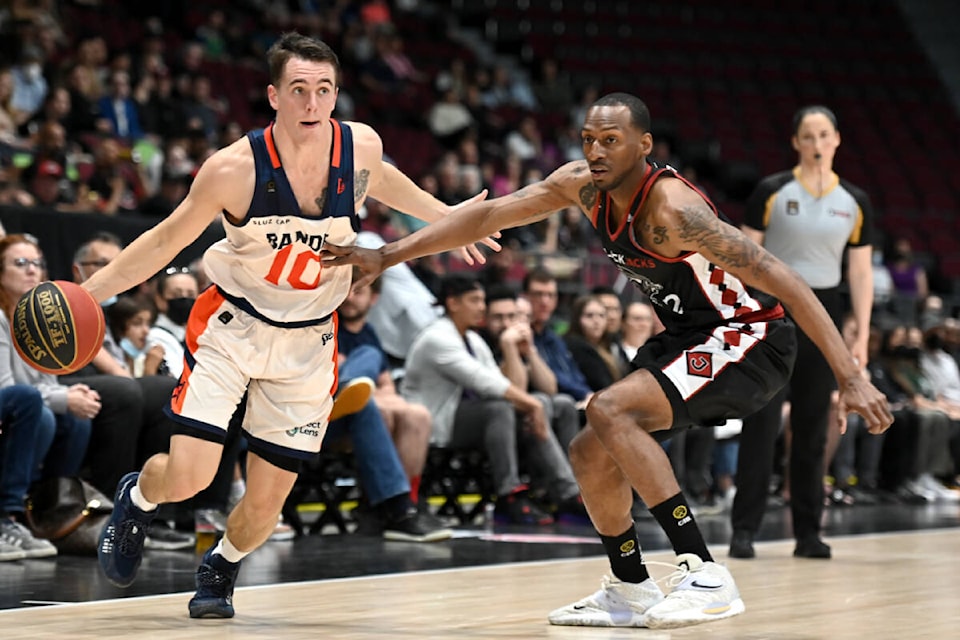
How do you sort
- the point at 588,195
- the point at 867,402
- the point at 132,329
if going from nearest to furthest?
1. the point at 867,402
2. the point at 588,195
3. the point at 132,329

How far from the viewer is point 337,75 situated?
13.3 ft

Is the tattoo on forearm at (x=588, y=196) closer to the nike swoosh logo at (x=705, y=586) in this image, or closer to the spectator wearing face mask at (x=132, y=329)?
the nike swoosh logo at (x=705, y=586)

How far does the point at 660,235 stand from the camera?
154 inches

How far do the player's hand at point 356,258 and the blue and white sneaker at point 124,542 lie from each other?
97cm

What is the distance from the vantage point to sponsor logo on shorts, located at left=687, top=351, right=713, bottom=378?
13.2ft

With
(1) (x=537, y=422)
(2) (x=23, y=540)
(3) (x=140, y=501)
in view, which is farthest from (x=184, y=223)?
(1) (x=537, y=422)

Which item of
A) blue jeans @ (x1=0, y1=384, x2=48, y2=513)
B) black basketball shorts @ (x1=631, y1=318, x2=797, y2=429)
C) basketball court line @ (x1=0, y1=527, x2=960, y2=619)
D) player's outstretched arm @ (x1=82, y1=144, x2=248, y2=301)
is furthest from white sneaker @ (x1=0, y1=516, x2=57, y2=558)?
black basketball shorts @ (x1=631, y1=318, x2=797, y2=429)

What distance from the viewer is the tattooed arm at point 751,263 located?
3.57m

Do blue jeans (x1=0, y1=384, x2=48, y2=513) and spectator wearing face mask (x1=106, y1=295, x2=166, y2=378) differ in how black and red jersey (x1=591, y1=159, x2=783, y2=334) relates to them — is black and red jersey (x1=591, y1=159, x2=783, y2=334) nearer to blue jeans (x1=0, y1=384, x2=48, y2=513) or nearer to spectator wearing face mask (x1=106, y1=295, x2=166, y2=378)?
blue jeans (x1=0, y1=384, x2=48, y2=513)

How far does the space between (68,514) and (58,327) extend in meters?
1.98

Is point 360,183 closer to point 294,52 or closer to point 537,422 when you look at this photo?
point 294,52

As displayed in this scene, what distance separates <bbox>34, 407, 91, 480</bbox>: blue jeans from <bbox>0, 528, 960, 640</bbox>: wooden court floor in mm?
1451

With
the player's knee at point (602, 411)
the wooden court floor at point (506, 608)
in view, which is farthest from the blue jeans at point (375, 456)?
the player's knee at point (602, 411)

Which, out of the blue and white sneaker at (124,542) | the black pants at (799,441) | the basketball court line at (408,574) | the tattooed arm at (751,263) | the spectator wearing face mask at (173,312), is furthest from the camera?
the spectator wearing face mask at (173,312)
